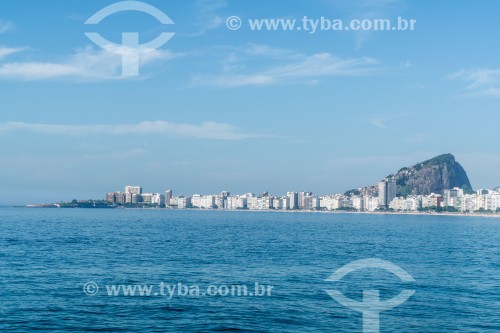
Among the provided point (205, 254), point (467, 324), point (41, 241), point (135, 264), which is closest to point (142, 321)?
point (467, 324)

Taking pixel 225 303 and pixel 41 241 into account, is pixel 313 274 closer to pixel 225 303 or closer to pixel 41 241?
pixel 225 303

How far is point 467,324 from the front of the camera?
29.8 metres

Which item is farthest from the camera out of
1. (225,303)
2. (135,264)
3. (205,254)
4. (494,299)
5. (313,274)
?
(205,254)

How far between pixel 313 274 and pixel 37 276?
2071 cm

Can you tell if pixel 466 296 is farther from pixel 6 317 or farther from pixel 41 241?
pixel 41 241

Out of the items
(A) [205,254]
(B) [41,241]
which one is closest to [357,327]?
(A) [205,254]

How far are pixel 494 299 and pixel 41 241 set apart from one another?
55574 millimetres

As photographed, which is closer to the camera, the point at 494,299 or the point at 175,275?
the point at 494,299

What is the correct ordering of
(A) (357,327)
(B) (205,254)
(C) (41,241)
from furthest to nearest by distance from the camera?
(C) (41,241), (B) (205,254), (A) (357,327)

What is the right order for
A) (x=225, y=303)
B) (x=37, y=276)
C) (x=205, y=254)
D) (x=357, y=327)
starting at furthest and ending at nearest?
1. (x=205, y=254)
2. (x=37, y=276)
3. (x=225, y=303)
4. (x=357, y=327)

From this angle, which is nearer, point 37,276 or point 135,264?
point 37,276

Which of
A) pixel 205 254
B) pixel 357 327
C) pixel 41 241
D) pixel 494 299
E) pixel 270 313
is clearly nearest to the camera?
pixel 357 327

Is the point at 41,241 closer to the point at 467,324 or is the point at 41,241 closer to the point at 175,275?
the point at 175,275

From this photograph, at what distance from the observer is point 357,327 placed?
92.9 feet
